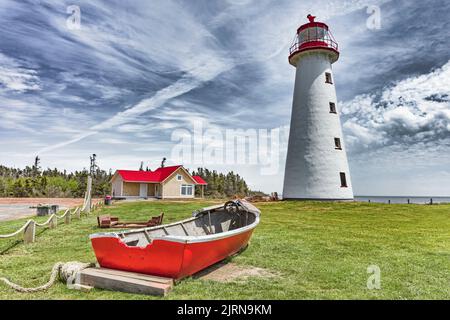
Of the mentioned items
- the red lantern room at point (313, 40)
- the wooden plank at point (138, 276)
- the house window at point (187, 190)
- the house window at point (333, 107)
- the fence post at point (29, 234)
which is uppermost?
the red lantern room at point (313, 40)

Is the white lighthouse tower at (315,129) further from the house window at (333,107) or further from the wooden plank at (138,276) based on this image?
the wooden plank at (138,276)

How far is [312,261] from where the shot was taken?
6.97m

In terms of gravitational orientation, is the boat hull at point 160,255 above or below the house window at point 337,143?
below

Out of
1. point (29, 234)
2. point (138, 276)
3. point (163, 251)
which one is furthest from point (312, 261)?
point (29, 234)

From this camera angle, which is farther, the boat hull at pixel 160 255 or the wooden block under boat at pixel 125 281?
→ the boat hull at pixel 160 255

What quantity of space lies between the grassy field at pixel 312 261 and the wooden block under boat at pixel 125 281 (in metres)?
0.14

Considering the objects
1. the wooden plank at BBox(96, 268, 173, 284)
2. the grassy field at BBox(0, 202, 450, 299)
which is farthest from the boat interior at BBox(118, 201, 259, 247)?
the wooden plank at BBox(96, 268, 173, 284)

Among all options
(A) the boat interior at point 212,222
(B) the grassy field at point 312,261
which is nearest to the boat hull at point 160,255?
(B) the grassy field at point 312,261

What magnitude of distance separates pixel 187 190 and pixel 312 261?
32020 millimetres

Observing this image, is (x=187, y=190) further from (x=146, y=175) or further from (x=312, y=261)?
(x=312, y=261)

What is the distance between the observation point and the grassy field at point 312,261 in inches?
194

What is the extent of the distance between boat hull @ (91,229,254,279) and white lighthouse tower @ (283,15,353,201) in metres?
16.9

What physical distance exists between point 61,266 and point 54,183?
49.4 metres

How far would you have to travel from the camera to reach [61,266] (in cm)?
546
